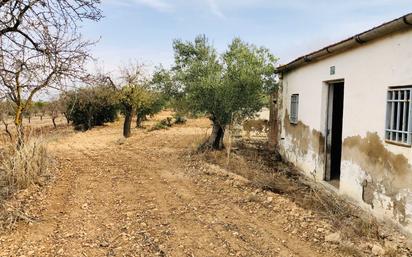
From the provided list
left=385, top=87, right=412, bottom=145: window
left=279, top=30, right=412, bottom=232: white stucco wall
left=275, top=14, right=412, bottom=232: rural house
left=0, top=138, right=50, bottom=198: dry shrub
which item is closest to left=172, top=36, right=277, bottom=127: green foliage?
left=275, top=14, right=412, bottom=232: rural house

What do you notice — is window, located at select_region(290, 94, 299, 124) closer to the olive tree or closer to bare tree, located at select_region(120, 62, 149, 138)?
the olive tree

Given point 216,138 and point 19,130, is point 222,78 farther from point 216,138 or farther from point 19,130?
point 19,130

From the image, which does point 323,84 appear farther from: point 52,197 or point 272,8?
point 52,197

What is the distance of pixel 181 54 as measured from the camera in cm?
1205

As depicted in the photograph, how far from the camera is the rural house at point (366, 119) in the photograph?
5.11 meters

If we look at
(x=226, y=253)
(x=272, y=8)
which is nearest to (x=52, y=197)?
(x=226, y=253)

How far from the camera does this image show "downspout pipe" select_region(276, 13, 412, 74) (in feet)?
16.0

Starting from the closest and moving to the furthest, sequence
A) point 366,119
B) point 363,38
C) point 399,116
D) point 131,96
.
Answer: point 399,116 < point 363,38 < point 366,119 < point 131,96

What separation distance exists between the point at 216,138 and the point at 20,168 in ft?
20.7

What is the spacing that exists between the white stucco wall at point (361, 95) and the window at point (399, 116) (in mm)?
90

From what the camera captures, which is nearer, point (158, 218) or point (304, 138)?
point (158, 218)

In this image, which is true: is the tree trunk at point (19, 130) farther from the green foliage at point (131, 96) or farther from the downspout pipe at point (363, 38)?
the green foliage at point (131, 96)

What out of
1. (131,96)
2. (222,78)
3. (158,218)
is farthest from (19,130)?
(131,96)

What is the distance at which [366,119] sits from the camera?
618cm
